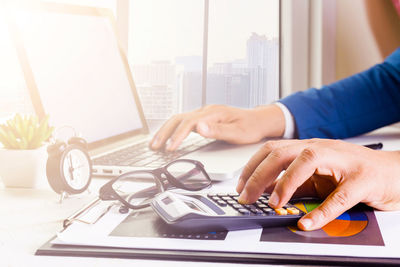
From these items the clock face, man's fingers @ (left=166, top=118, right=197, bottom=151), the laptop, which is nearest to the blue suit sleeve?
the laptop

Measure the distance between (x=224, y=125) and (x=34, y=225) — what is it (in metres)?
0.50

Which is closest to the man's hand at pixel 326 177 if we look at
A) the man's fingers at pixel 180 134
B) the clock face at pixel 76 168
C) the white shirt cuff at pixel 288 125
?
the clock face at pixel 76 168

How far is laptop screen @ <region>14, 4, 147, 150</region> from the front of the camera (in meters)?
Answer: 0.81

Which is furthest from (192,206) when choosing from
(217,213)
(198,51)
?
(198,51)

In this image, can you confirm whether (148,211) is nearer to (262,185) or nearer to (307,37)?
(262,185)

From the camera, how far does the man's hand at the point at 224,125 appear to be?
2.82 feet

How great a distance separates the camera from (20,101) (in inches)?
32.9

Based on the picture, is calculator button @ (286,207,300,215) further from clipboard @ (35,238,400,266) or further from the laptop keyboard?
the laptop keyboard

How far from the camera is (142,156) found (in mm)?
774

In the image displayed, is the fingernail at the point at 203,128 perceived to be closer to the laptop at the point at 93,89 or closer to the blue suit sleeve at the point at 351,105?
the laptop at the point at 93,89

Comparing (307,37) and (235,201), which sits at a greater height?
(307,37)

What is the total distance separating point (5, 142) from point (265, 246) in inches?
16.6

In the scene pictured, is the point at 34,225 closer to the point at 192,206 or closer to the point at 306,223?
the point at 192,206

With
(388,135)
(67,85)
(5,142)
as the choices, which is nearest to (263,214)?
(5,142)
